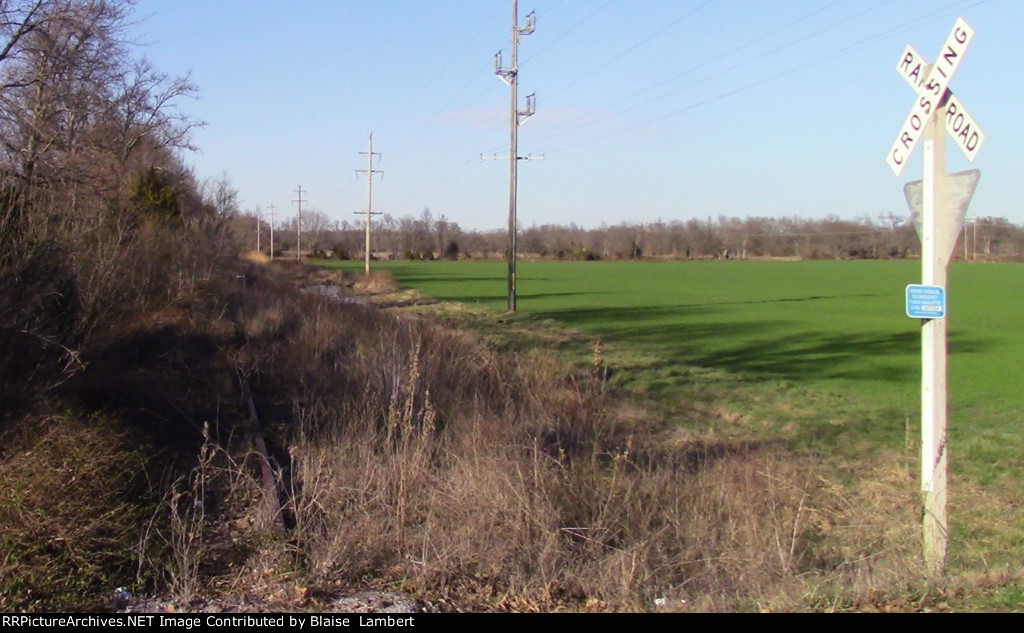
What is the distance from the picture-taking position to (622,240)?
15450cm

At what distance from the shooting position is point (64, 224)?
10.5 m

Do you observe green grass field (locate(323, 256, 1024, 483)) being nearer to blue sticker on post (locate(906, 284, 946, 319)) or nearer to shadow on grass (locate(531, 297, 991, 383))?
shadow on grass (locate(531, 297, 991, 383))

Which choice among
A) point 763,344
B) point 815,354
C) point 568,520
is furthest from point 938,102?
point 763,344

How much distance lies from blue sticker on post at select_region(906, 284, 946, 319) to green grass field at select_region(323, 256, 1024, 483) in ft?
12.1

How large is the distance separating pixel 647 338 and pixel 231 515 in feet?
81.8

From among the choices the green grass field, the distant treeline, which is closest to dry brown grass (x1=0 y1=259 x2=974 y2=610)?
the green grass field

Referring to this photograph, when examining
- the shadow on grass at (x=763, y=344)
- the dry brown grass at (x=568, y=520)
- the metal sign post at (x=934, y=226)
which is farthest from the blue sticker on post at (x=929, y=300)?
the shadow on grass at (x=763, y=344)

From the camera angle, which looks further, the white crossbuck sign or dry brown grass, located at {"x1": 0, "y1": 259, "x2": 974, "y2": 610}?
the white crossbuck sign

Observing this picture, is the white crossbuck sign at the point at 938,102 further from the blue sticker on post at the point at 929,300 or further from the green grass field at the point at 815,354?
the green grass field at the point at 815,354

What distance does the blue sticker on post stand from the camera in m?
6.38

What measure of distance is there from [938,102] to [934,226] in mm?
848

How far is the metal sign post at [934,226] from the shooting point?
638 cm

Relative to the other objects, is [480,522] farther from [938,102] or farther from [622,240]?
[622,240]

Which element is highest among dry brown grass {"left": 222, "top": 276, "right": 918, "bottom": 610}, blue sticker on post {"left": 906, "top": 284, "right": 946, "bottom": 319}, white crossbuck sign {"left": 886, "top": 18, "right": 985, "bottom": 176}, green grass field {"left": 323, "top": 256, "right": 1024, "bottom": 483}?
white crossbuck sign {"left": 886, "top": 18, "right": 985, "bottom": 176}
